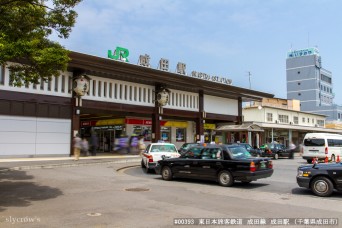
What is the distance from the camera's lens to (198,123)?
39219 mm

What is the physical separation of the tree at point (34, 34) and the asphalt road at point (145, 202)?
3749 mm

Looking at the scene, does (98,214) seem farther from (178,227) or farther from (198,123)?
(198,123)

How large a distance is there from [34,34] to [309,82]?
359 feet

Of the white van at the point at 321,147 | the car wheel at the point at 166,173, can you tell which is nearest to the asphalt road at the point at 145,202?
the car wheel at the point at 166,173

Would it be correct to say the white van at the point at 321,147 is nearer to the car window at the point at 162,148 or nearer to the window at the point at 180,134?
the car window at the point at 162,148

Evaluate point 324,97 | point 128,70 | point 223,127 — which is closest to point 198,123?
point 223,127

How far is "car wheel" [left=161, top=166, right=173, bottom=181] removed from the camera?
610 inches

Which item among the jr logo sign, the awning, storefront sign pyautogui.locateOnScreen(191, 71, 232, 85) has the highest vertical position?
the jr logo sign

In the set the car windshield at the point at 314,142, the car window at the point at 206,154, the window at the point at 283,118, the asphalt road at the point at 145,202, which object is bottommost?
the asphalt road at the point at 145,202

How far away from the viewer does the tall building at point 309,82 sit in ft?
359

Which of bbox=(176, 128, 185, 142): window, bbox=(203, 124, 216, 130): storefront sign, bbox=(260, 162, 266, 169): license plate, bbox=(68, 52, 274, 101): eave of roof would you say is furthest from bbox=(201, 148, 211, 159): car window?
bbox=(203, 124, 216, 130): storefront sign

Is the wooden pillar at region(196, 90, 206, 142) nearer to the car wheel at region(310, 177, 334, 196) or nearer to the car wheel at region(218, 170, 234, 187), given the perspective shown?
the car wheel at region(218, 170, 234, 187)

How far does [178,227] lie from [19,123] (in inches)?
816

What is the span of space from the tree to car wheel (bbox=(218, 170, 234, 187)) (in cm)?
692
